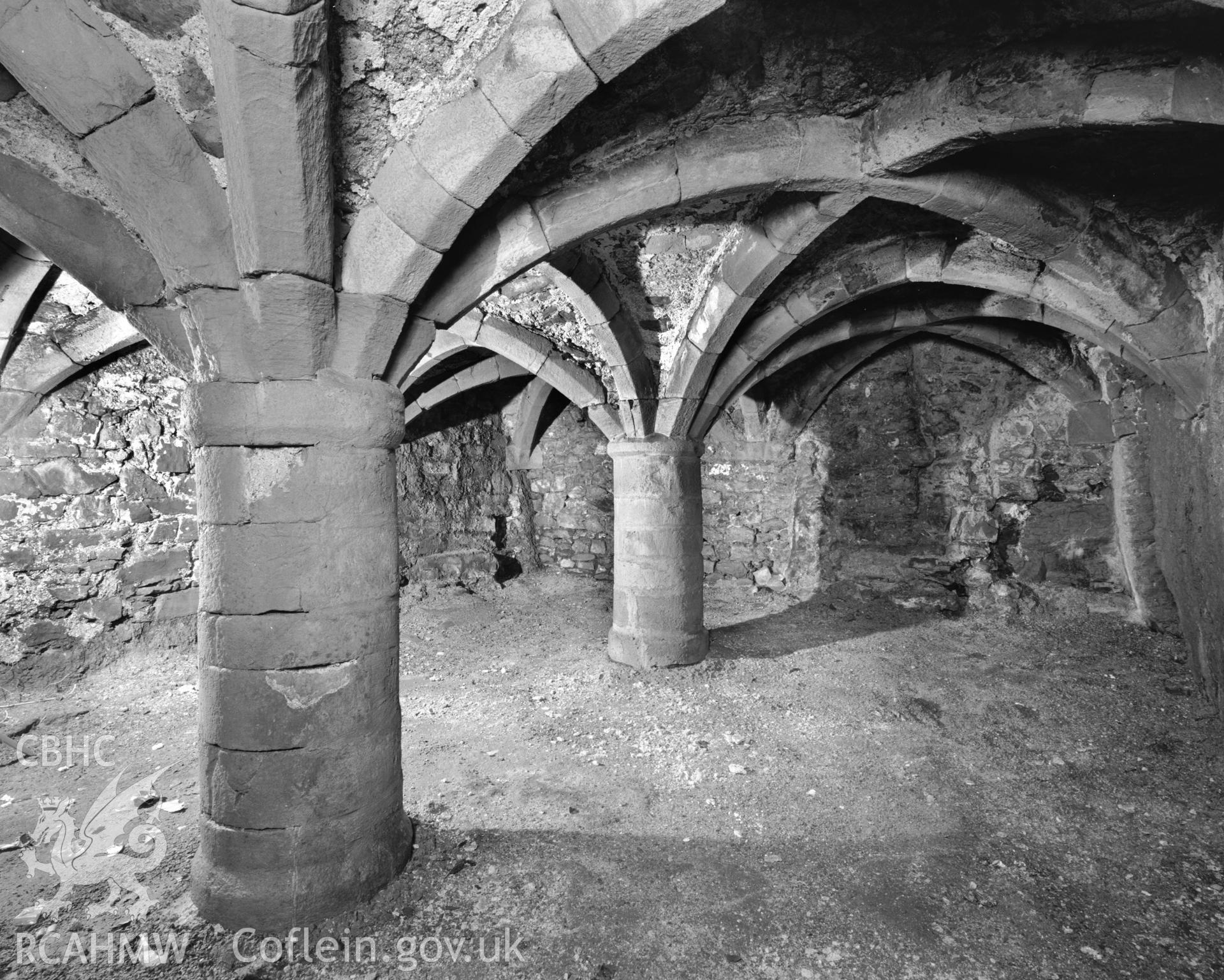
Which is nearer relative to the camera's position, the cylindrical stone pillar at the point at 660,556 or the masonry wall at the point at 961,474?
the cylindrical stone pillar at the point at 660,556

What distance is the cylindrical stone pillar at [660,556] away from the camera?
5348 millimetres

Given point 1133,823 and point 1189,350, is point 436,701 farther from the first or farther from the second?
point 1189,350

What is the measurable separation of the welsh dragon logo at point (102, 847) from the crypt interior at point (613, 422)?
12 cm

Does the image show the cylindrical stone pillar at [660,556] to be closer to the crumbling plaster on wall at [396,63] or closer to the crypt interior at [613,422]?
the crypt interior at [613,422]

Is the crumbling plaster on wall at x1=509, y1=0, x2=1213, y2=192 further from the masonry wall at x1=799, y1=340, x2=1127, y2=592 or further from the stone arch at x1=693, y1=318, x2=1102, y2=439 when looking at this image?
the masonry wall at x1=799, y1=340, x2=1127, y2=592

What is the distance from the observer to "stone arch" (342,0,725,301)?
1990 mm

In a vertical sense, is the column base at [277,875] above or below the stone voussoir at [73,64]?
below

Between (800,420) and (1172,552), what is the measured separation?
3728 millimetres

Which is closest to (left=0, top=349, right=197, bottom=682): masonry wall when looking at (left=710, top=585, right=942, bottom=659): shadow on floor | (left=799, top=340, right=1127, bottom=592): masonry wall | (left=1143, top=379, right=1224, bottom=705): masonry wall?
(left=710, top=585, right=942, bottom=659): shadow on floor

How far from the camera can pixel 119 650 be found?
553 cm

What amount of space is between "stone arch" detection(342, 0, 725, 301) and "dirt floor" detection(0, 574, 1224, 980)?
93.3 inches

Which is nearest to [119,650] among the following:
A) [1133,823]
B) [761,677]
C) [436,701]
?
[436,701]

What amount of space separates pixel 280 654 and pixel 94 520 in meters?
4.55

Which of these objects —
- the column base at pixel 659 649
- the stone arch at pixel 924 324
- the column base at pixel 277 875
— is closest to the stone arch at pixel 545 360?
the stone arch at pixel 924 324
